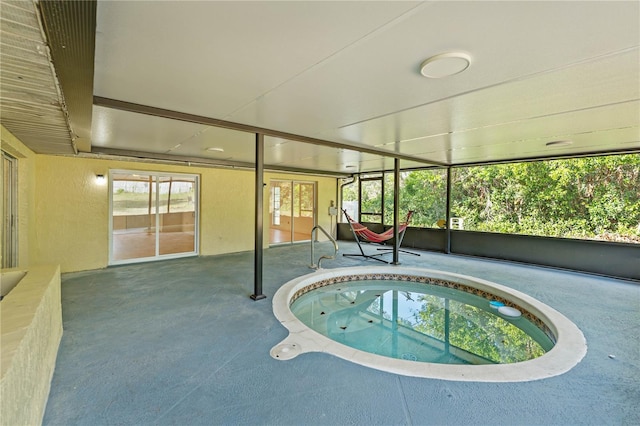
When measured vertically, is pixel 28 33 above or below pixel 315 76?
below

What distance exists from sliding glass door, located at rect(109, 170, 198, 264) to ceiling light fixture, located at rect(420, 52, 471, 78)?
6188 millimetres

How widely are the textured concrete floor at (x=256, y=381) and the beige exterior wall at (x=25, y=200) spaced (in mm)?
1233

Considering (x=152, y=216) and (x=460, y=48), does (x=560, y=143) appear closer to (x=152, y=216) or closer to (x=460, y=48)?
(x=460, y=48)

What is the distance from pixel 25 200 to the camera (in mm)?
4176

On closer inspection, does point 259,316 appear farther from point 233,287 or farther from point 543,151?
point 543,151

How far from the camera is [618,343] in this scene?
282 cm

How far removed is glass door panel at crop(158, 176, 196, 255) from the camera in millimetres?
6594

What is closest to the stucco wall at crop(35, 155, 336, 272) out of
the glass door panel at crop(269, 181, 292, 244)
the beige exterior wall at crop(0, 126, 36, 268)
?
the beige exterior wall at crop(0, 126, 36, 268)

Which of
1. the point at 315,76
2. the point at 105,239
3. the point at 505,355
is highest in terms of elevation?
the point at 315,76

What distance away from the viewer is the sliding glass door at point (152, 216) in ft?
19.7

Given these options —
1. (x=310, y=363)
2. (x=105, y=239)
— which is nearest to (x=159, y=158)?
(x=105, y=239)

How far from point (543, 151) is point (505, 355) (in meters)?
4.38

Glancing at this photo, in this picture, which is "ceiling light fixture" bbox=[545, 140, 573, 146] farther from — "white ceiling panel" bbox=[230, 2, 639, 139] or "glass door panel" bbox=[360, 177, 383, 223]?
"glass door panel" bbox=[360, 177, 383, 223]

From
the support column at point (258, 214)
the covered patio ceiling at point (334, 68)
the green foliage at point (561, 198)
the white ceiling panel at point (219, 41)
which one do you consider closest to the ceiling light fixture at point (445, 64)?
the covered patio ceiling at point (334, 68)
